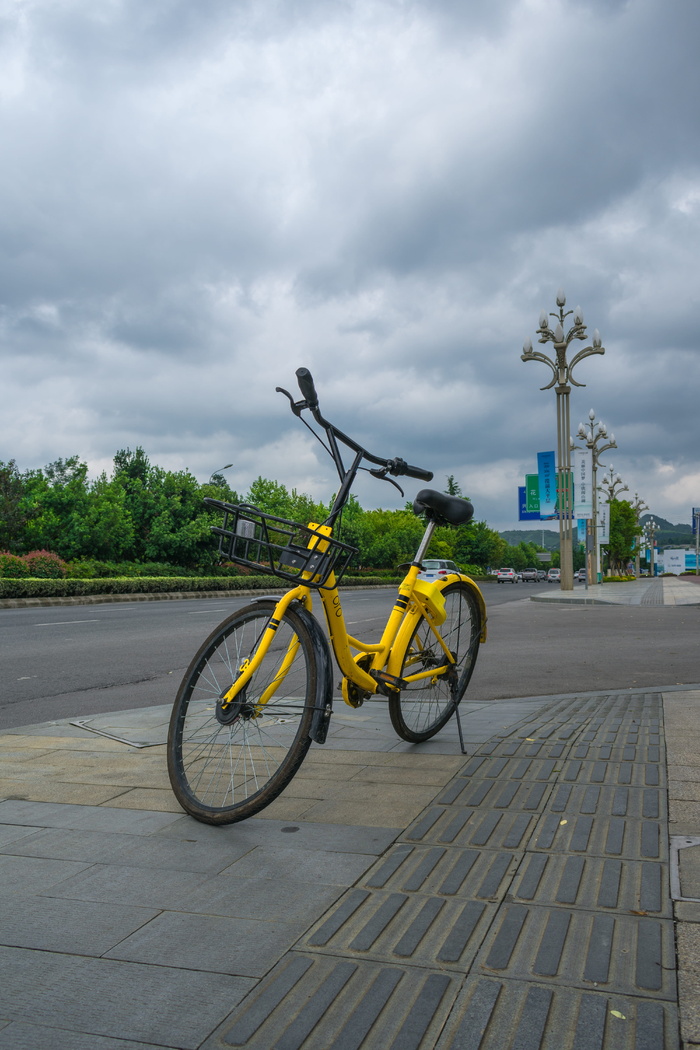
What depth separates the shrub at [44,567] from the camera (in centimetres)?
3180

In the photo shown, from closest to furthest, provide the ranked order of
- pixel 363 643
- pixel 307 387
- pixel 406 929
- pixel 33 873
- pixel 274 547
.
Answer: pixel 406 929, pixel 33 873, pixel 274 547, pixel 307 387, pixel 363 643

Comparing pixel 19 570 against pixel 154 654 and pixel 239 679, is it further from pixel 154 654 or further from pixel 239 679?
pixel 239 679

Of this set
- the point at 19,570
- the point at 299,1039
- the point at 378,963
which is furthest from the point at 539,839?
the point at 19,570

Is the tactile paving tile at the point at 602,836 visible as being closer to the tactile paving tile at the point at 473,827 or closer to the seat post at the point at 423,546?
the tactile paving tile at the point at 473,827

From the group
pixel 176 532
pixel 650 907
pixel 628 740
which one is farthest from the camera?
pixel 176 532

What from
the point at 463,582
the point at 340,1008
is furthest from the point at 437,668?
the point at 340,1008

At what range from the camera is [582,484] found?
33406mm

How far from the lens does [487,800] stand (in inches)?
146

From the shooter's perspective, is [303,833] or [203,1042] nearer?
[203,1042]

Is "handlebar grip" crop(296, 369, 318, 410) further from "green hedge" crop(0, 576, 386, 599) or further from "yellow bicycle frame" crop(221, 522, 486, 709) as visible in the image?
"green hedge" crop(0, 576, 386, 599)

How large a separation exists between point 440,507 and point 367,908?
2.48 meters

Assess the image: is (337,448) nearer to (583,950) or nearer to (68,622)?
(583,950)

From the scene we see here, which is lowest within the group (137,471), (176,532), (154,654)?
(154,654)

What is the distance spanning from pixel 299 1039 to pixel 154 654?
9.06m
